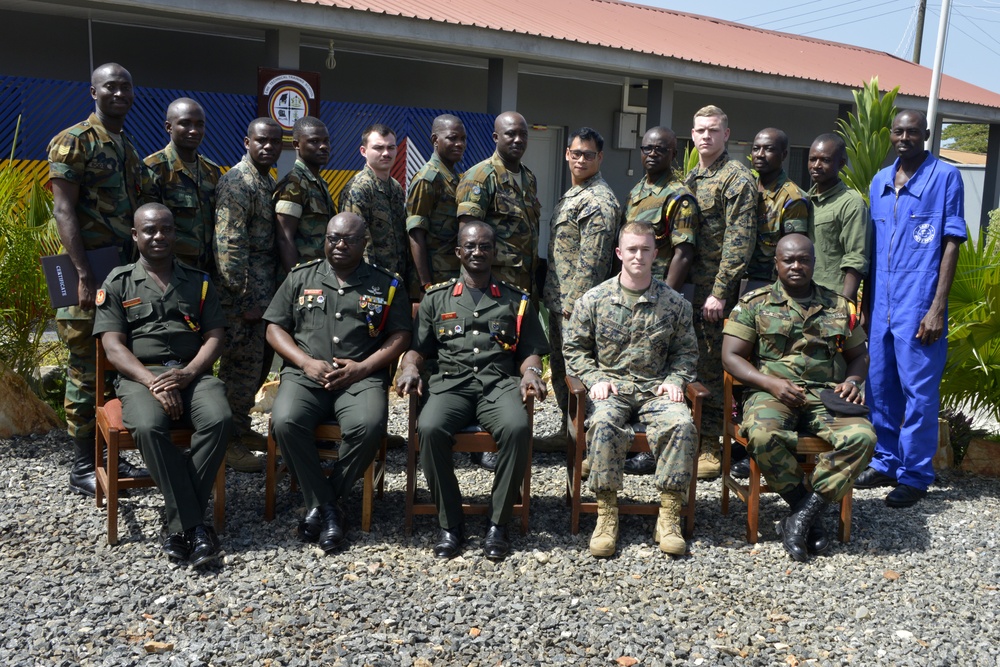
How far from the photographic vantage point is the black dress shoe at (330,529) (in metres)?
4.03

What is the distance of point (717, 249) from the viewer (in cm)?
512

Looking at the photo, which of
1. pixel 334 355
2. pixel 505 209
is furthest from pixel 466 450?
pixel 505 209

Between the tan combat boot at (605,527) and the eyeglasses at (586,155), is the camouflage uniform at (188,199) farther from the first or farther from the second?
the tan combat boot at (605,527)

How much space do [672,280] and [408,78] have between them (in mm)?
7523

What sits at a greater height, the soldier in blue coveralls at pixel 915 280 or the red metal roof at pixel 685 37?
the red metal roof at pixel 685 37

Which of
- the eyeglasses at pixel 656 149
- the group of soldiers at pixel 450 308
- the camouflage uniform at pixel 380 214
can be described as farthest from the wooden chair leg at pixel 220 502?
the eyeglasses at pixel 656 149

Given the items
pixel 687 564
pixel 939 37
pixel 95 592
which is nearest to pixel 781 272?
pixel 687 564

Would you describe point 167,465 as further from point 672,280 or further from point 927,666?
point 927,666

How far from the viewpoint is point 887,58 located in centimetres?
2048

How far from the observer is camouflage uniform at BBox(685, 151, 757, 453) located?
16.3 feet

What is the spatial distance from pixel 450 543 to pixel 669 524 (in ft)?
3.37

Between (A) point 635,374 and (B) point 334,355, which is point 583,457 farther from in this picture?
(B) point 334,355

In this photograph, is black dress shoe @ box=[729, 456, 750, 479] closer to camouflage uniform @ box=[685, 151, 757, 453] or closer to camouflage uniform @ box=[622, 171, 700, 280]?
camouflage uniform @ box=[685, 151, 757, 453]

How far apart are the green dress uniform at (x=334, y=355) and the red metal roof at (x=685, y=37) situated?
15.4 feet
